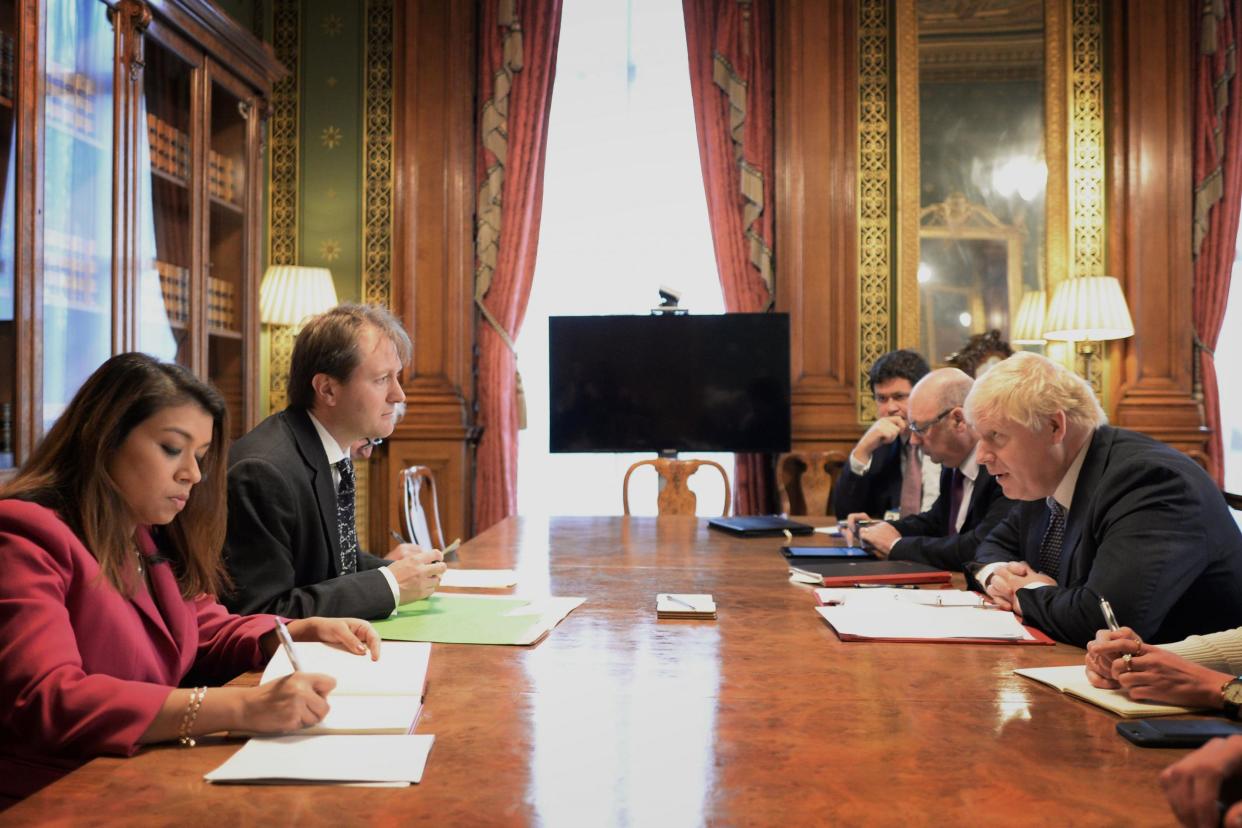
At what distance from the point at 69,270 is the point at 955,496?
8.80 ft

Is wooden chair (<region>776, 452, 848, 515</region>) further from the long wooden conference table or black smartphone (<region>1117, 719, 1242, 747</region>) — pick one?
black smartphone (<region>1117, 719, 1242, 747</region>)

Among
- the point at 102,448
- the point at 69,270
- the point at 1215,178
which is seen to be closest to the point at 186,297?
the point at 69,270

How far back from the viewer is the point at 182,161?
3643 mm

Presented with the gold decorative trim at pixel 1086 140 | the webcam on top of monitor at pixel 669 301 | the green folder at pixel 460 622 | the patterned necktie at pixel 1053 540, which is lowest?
the green folder at pixel 460 622

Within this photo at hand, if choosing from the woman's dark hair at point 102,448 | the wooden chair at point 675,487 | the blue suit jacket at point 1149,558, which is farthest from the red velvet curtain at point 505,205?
the woman's dark hair at point 102,448

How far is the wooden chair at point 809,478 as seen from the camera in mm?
4930

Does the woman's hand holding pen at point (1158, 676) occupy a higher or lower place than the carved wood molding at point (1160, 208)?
lower

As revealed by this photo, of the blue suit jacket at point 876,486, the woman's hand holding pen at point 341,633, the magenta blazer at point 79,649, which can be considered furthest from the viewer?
the blue suit jacket at point 876,486

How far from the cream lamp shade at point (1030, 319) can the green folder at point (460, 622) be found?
377cm

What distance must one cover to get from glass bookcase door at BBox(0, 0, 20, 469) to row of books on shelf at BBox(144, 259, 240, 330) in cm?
69

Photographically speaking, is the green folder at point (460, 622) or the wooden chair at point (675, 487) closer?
the green folder at point (460, 622)

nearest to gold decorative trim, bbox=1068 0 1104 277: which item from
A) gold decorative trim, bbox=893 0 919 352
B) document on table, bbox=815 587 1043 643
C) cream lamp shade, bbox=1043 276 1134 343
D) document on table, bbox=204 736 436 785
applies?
cream lamp shade, bbox=1043 276 1134 343

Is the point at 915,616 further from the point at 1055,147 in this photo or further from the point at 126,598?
the point at 1055,147

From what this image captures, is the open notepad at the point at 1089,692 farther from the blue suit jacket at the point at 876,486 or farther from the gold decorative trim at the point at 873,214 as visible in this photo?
the gold decorative trim at the point at 873,214
